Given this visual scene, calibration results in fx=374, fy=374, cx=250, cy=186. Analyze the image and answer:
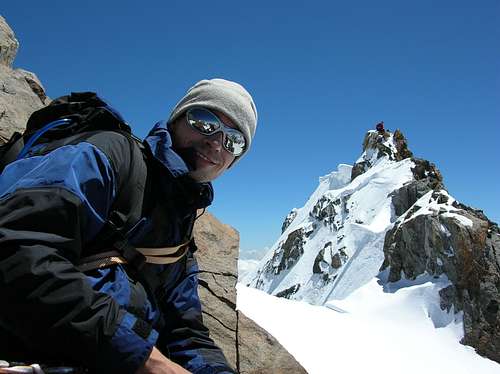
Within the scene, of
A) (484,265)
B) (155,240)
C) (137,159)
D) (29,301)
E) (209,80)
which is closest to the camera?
(29,301)

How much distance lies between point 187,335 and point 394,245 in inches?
924

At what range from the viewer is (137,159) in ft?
6.97

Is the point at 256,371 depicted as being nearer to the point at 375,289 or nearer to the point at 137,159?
the point at 137,159

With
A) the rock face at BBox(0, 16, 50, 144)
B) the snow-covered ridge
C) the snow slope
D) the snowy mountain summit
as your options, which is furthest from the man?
the snow-covered ridge

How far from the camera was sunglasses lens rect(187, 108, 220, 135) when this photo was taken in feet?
9.16

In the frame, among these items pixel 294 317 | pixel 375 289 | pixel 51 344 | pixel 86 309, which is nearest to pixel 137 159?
pixel 86 309

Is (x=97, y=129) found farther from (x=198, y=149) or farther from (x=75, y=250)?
(x=198, y=149)

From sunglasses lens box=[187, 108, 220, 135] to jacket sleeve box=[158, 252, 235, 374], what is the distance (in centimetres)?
114

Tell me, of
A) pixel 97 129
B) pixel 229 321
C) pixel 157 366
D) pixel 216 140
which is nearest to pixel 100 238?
pixel 97 129

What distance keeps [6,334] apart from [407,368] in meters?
12.9

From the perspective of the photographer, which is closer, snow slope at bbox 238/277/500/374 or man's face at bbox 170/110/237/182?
man's face at bbox 170/110/237/182

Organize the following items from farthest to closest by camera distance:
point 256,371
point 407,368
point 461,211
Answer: point 461,211, point 407,368, point 256,371

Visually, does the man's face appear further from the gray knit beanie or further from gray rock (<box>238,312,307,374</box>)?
gray rock (<box>238,312,307,374</box>)

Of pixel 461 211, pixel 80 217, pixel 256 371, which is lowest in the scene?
pixel 256 371
